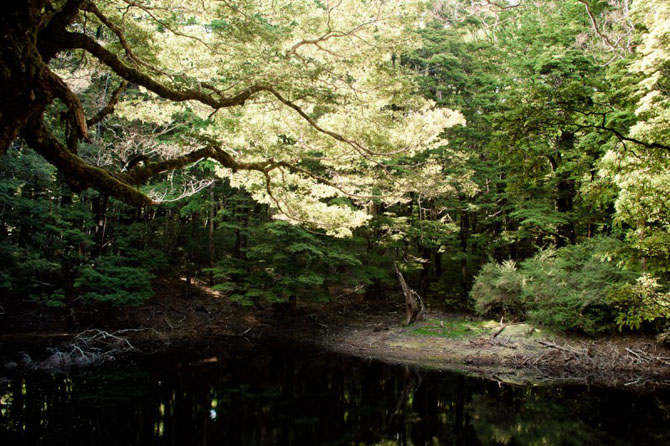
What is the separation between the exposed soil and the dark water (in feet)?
4.09

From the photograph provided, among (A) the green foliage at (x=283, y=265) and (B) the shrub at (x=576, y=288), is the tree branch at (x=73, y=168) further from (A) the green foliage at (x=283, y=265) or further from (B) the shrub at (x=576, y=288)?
(B) the shrub at (x=576, y=288)

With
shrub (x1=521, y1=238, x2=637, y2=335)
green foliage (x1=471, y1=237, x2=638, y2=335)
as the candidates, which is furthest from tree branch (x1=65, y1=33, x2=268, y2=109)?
shrub (x1=521, y1=238, x2=637, y2=335)

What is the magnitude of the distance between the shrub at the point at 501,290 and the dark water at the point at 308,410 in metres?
4.22

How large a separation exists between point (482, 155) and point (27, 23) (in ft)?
54.7

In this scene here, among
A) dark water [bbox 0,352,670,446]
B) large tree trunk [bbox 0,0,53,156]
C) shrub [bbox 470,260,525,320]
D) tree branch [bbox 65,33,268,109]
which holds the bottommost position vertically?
dark water [bbox 0,352,670,446]

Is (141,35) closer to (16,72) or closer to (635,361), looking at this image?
(16,72)

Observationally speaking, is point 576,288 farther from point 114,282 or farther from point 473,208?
point 114,282

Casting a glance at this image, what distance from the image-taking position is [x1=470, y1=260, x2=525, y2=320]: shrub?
12.4 meters

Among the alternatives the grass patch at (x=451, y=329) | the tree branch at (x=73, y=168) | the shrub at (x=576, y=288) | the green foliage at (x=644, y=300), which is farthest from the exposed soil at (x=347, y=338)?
the tree branch at (x=73, y=168)

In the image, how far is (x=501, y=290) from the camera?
41.7 feet

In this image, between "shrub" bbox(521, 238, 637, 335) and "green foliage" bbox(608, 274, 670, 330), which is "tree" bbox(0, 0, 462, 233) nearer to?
"green foliage" bbox(608, 274, 670, 330)

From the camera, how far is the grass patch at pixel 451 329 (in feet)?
39.9

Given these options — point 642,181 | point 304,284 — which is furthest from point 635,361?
point 304,284

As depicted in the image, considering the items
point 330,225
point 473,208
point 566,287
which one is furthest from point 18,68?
point 473,208
